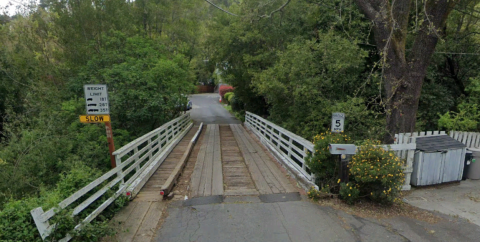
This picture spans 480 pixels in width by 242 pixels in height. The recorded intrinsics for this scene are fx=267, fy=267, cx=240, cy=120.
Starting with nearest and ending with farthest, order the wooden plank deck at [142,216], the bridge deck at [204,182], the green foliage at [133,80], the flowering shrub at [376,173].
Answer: the wooden plank deck at [142,216], the bridge deck at [204,182], the flowering shrub at [376,173], the green foliage at [133,80]

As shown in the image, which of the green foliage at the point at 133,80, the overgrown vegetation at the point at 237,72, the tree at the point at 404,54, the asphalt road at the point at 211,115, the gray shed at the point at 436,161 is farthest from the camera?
the asphalt road at the point at 211,115

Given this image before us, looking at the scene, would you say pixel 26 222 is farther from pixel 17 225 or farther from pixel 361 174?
pixel 361 174

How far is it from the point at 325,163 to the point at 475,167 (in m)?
4.71

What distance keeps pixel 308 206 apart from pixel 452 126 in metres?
7.00

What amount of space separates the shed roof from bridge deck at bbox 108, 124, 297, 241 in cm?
326

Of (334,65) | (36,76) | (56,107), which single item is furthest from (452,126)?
(36,76)

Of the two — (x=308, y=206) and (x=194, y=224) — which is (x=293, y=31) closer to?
(x=308, y=206)

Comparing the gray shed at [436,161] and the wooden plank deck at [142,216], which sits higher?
the gray shed at [436,161]

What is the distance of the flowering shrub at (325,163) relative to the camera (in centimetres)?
496

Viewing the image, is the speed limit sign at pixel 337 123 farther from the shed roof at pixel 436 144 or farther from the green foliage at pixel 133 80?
the green foliage at pixel 133 80

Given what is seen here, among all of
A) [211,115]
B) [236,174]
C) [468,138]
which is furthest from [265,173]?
[211,115]

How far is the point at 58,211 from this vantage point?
3.11 metres

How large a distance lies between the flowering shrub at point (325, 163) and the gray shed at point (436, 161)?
2334mm

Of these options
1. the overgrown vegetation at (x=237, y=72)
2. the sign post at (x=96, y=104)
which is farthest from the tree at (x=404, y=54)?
the sign post at (x=96, y=104)
